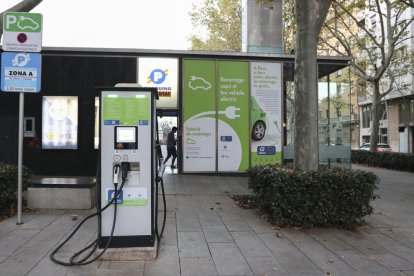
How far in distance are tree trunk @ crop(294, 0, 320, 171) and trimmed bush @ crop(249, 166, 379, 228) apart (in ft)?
2.12

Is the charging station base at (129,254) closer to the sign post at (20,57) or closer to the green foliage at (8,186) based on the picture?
the sign post at (20,57)

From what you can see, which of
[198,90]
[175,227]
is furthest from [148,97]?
[198,90]

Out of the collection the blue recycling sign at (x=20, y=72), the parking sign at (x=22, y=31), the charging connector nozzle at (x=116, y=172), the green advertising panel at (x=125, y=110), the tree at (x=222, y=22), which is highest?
the tree at (x=222, y=22)

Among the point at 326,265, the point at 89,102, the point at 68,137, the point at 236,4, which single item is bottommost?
the point at 326,265

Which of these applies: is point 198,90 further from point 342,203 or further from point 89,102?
point 342,203

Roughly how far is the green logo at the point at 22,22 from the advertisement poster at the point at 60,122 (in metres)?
6.71

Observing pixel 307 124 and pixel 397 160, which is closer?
pixel 307 124

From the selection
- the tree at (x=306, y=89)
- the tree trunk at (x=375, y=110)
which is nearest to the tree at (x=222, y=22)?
the tree trunk at (x=375, y=110)

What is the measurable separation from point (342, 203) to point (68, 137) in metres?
9.38

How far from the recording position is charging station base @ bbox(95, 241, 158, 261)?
188 inches

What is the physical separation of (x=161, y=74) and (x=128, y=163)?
28.0 ft

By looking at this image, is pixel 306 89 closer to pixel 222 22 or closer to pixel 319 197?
pixel 319 197

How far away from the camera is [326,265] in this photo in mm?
4797

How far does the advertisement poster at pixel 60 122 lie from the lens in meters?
12.7
